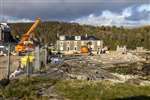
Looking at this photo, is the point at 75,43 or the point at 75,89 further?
the point at 75,43

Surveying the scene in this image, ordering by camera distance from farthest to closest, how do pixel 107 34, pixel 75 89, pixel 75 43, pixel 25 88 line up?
pixel 107 34, pixel 75 43, pixel 75 89, pixel 25 88

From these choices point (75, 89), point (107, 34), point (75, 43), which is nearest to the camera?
point (75, 89)

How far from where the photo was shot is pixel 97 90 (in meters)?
17.4

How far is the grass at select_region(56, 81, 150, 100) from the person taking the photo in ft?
51.8

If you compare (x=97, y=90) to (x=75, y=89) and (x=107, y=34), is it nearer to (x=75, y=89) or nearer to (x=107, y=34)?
(x=75, y=89)

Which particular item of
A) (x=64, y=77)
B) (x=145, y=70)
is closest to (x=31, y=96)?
(x=64, y=77)

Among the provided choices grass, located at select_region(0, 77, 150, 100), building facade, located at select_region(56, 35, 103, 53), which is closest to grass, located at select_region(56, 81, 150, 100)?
grass, located at select_region(0, 77, 150, 100)

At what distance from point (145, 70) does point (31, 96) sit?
15529mm

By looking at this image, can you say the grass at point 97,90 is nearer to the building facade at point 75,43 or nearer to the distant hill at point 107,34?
the building facade at point 75,43

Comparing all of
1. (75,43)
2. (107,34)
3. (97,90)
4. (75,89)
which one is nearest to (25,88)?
(75,89)

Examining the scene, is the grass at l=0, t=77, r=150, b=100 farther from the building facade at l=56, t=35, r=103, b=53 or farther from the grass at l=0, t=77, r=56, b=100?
the building facade at l=56, t=35, r=103, b=53

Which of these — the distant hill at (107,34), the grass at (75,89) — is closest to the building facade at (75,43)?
the distant hill at (107,34)

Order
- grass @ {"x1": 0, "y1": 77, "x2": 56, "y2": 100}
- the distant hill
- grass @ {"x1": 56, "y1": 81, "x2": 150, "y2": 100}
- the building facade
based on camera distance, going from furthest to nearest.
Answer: the distant hill → the building facade → grass @ {"x1": 56, "y1": 81, "x2": 150, "y2": 100} → grass @ {"x1": 0, "y1": 77, "x2": 56, "y2": 100}

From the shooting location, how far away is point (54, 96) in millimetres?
15836
